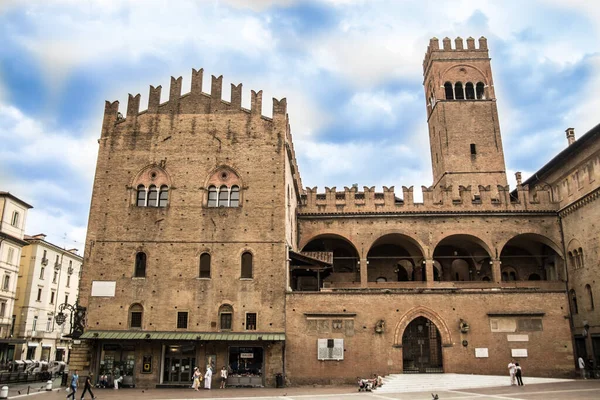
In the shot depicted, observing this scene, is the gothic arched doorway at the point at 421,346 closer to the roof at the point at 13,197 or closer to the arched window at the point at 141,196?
the arched window at the point at 141,196

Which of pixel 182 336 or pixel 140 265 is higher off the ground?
pixel 140 265

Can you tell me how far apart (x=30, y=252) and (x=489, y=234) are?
40.1 meters

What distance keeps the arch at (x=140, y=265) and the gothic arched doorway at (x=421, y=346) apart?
13997mm

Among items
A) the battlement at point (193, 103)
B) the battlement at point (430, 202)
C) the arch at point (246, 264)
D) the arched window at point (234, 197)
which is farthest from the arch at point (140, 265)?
the battlement at point (430, 202)

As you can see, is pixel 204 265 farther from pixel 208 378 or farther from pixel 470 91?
pixel 470 91

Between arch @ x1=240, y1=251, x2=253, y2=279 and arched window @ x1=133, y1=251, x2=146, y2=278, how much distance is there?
5027 mm

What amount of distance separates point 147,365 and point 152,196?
8610mm

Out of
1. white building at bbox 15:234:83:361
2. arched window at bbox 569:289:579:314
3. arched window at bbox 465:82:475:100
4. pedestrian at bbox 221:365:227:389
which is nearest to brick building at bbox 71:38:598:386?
pedestrian at bbox 221:365:227:389

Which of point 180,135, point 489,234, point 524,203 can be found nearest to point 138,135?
point 180,135

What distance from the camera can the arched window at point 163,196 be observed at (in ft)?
86.3

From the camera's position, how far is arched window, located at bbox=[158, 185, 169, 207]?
2631 centimetres

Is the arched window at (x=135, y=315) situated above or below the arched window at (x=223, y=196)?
below

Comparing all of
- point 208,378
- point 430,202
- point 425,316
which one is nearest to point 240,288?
point 208,378

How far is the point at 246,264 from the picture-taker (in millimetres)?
25391
